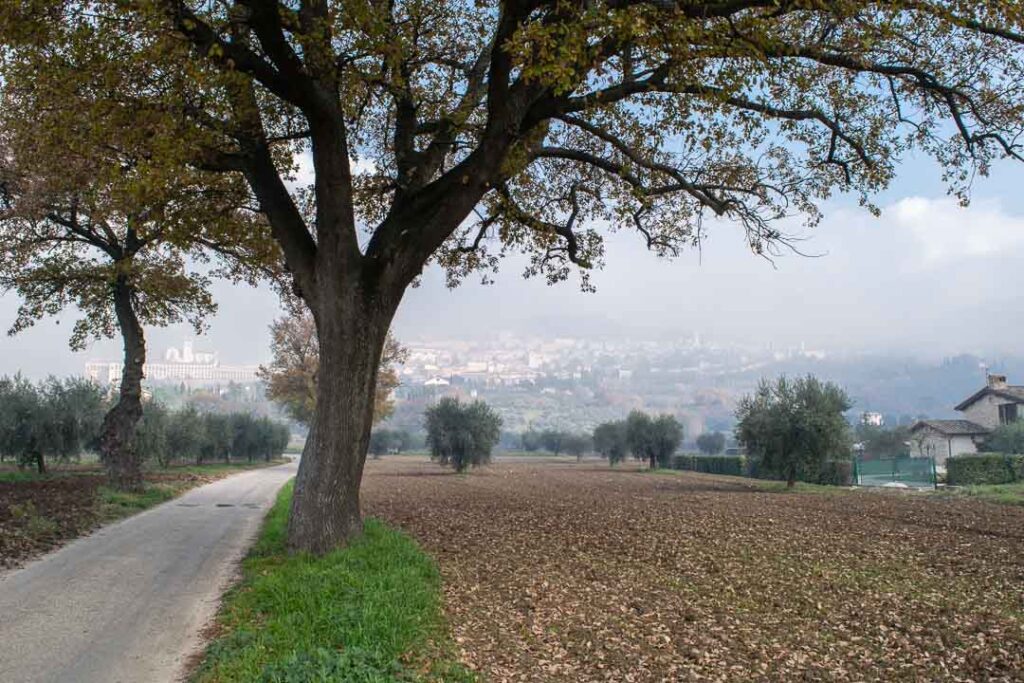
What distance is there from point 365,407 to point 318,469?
1.10 meters

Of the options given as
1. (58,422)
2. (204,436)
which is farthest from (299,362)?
(58,422)

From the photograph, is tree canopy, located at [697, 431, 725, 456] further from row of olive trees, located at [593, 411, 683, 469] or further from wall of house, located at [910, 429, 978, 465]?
row of olive trees, located at [593, 411, 683, 469]

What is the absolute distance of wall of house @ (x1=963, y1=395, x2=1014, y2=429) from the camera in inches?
2464

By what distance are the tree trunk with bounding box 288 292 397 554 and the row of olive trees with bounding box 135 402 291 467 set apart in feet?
79.6

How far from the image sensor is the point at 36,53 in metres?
10.6

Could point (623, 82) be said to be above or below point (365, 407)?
above

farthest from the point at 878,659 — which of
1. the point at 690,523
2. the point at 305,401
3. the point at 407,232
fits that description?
the point at 305,401

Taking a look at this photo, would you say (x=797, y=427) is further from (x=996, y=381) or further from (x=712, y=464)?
(x=996, y=381)

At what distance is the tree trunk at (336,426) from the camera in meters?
10.9

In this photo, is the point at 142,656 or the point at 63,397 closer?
the point at 142,656

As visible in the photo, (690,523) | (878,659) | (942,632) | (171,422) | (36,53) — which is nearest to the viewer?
(878,659)

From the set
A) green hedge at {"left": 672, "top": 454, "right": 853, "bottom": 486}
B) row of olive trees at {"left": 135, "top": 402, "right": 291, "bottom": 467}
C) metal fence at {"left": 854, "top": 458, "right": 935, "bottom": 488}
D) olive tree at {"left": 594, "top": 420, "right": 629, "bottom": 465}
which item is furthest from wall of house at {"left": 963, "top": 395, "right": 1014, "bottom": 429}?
row of olive trees at {"left": 135, "top": 402, "right": 291, "bottom": 467}

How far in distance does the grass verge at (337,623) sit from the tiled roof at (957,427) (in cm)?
6245

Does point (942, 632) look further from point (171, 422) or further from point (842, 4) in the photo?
point (171, 422)
